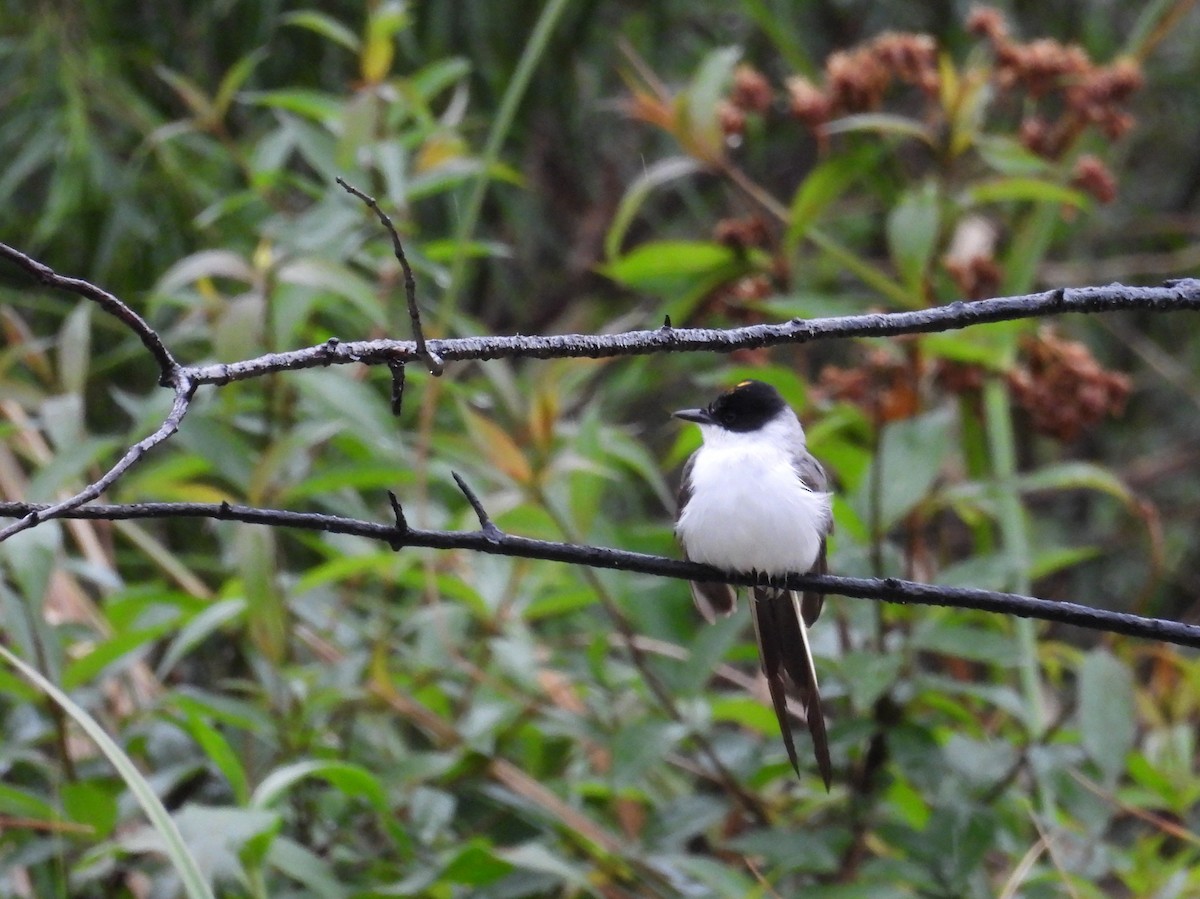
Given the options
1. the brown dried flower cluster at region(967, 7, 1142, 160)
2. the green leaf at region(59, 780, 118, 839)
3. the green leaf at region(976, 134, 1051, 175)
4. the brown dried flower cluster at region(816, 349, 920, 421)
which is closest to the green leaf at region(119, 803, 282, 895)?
the green leaf at region(59, 780, 118, 839)

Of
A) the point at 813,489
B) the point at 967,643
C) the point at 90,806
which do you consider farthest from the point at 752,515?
the point at 90,806

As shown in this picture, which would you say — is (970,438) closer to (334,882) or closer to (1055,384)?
(1055,384)

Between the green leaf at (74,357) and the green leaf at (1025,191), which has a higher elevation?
the green leaf at (1025,191)

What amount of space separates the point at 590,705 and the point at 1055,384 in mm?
1398

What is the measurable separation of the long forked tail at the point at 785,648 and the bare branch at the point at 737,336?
1.08 metres

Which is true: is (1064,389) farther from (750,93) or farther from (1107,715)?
(750,93)

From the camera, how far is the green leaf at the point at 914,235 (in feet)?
10.6

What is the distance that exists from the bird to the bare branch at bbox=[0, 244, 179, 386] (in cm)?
130

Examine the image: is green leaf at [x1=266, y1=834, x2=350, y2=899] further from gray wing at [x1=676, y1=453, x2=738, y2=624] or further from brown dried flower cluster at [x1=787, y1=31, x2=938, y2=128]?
brown dried flower cluster at [x1=787, y1=31, x2=938, y2=128]

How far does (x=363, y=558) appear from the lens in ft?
10.1

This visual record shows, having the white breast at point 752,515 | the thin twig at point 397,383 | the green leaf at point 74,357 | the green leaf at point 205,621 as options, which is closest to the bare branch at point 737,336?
the thin twig at point 397,383

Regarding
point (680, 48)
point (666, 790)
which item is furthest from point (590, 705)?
point (680, 48)

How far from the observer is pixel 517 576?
329 cm

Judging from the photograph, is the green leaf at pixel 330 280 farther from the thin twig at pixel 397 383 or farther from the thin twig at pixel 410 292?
the thin twig at pixel 410 292
